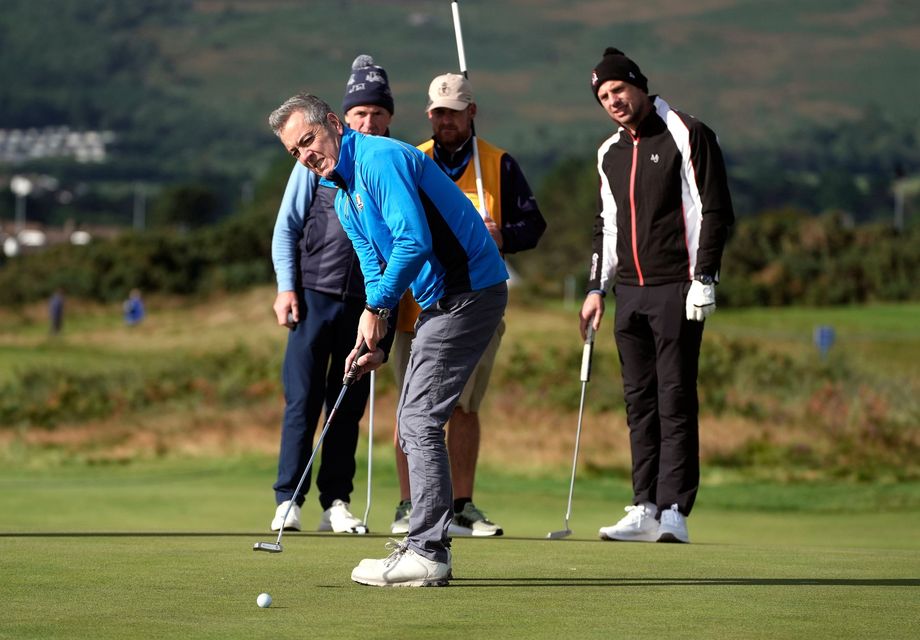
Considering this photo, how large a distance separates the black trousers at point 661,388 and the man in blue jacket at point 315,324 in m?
1.28

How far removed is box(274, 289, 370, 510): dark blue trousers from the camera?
7684mm

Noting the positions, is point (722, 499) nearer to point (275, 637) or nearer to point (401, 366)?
point (401, 366)

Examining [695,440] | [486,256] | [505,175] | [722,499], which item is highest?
[505,175]

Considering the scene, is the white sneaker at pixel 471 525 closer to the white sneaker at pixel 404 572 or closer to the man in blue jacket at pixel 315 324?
the man in blue jacket at pixel 315 324

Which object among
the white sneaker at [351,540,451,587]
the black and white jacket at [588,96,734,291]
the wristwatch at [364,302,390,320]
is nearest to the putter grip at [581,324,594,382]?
the black and white jacket at [588,96,734,291]

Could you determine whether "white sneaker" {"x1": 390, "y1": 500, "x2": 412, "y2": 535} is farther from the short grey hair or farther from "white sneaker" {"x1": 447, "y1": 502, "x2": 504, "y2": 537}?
the short grey hair

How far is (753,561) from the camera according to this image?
20.4 ft

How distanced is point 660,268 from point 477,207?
88 cm

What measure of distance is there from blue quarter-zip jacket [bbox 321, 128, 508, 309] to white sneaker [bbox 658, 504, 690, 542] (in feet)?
6.69

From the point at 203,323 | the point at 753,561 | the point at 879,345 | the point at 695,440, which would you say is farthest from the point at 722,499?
the point at 203,323

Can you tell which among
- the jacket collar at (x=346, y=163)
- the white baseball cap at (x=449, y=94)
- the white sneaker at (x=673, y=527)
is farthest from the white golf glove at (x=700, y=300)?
the jacket collar at (x=346, y=163)

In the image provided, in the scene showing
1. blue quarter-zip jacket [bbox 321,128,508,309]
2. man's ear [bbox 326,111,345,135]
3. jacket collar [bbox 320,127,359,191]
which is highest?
man's ear [bbox 326,111,345,135]

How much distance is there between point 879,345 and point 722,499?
28.7m

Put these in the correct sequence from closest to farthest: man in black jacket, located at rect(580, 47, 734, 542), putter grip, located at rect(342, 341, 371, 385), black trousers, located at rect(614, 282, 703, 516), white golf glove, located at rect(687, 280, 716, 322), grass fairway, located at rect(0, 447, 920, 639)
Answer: grass fairway, located at rect(0, 447, 920, 639) → putter grip, located at rect(342, 341, 371, 385) → white golf glove, located at rect(687, 280, 716, 322) → man in black jacket, located at rect(580, 47, 734, 542) → black trousers, located at rect(614, 282, 703, 516)
